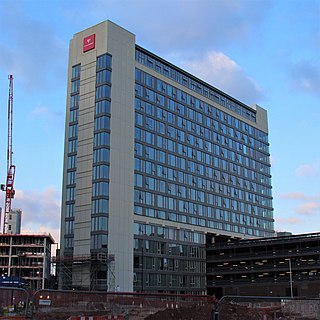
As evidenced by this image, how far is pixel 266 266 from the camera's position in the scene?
95.4 m

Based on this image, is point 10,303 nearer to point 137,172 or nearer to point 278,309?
point 278,309

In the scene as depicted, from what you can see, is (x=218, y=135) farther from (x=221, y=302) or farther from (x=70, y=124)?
(x=221, y=302)

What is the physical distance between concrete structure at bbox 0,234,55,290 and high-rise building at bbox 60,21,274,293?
76.6 meters

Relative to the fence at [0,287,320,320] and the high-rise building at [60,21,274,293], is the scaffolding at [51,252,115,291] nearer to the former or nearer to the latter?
the high-rise building at [60,21,274,293]

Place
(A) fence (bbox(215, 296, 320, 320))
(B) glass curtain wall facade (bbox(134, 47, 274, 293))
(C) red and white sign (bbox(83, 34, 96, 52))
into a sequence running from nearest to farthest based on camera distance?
(A) fence (bbox(215, 296, 320, 320)), (C) red and white sign (bbox(83, 34, 96, 52)), (B) glass curtain wall facade (bbox(134, 47, 274, 293))

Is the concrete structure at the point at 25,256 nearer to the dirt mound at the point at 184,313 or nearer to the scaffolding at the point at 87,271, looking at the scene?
the scaffolding at the point at 87,271

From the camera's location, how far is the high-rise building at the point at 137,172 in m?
79.5

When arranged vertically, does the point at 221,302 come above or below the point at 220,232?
below

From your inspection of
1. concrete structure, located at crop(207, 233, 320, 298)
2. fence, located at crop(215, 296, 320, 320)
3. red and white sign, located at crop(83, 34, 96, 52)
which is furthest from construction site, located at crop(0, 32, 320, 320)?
fence, located at crop(215, 296, 320, 320)

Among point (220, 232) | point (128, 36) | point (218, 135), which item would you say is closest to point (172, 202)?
point (220, 232)

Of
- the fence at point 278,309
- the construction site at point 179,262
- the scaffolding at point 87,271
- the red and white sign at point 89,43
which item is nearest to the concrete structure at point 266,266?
the construction site at point 179,262

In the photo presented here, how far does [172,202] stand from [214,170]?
1662 centimetres

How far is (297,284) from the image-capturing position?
8875 cm

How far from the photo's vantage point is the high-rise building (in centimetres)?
7950
